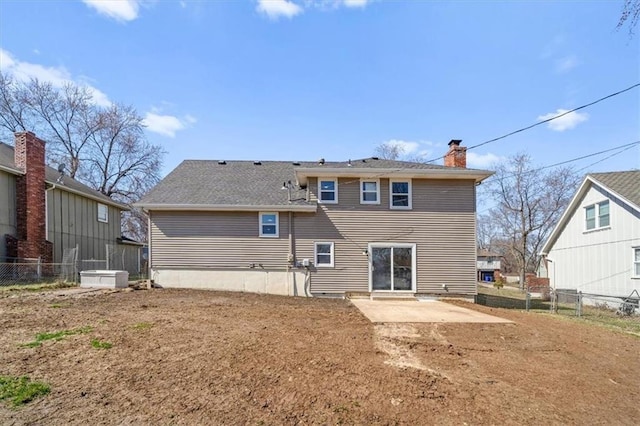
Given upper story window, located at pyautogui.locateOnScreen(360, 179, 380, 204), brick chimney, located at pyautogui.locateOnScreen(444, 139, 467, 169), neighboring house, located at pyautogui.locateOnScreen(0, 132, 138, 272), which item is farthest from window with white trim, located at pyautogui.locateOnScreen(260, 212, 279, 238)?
neighboring house, located at pyautogui.locateOnScreen(0, 132, 138, 272)

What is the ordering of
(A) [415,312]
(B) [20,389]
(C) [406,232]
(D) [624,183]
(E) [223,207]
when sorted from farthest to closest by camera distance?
(D) [624,183] → (C) [406,232] → (E) [223,207] → (A) [415,312] → (B) [20,389]

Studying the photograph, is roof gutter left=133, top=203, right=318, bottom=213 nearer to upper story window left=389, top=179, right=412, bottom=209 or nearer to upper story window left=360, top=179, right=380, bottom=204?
upper story window left=360, top=179, right=380, bottom=204

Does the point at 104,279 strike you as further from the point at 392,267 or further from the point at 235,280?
the point at 392,267

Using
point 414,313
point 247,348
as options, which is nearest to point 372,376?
point 247,348

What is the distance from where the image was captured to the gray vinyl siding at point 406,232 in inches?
534

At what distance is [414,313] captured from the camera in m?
9.75

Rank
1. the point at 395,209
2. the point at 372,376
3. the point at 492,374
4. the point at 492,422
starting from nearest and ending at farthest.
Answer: the point at 492,422
the point at 372,376
the point at 492,374
the point at 395,209

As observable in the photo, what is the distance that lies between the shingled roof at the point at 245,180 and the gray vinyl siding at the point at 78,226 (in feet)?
20.5

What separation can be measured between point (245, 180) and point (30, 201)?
932 cm

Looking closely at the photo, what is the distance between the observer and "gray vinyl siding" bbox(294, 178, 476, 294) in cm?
1355

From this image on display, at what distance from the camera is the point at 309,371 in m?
4.73

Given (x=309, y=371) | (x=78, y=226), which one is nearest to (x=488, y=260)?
(x=78, y=226)

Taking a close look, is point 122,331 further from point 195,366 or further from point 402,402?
point 402,402

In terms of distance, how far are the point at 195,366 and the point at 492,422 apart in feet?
11.5
